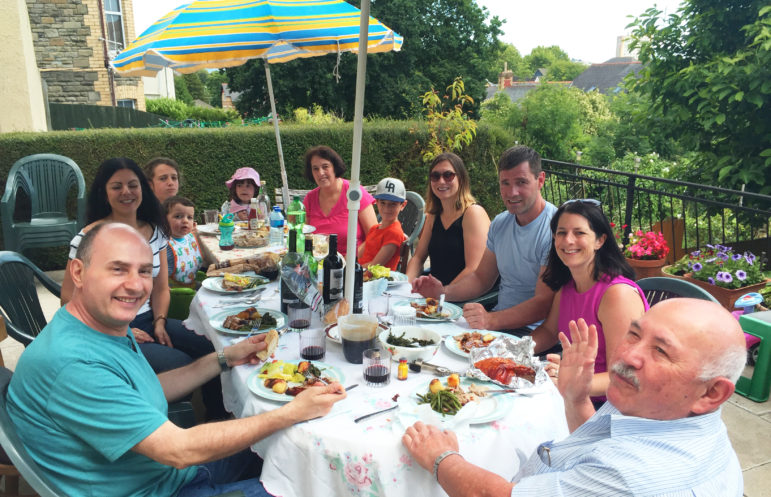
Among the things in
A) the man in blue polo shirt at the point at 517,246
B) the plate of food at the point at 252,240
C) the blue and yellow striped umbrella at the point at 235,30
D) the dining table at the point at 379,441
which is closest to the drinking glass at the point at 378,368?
the dining table at the point at 379,441

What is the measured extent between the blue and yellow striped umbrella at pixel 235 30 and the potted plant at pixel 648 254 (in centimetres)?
322

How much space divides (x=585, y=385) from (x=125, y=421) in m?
1.31

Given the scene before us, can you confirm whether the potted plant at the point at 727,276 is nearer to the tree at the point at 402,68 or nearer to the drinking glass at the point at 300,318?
the drinking glass at the point at 300,318

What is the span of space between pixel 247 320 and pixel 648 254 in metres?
4.33

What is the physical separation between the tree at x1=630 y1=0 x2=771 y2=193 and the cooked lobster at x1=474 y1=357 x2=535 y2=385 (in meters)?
5.30

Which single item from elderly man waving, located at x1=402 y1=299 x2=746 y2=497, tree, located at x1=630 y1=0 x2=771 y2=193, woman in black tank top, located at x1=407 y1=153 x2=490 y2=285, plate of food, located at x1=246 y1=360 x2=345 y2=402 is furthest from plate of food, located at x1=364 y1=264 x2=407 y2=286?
tree, located at x1=630 y1=0 x2=771 y2=193

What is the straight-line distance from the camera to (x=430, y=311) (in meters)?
2.33

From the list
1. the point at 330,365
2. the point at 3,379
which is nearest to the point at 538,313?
the point at 330,365

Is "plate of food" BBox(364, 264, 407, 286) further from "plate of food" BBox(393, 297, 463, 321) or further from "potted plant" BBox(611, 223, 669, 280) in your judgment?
"potted plant" BBox(611, 223, 669, 280)

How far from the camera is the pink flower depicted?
134 cm

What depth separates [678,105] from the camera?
6488mm

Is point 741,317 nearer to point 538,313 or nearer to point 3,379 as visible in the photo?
point 538,313

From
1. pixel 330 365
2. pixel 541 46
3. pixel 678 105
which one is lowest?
pixel 330 365

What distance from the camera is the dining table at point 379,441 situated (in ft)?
4.46
